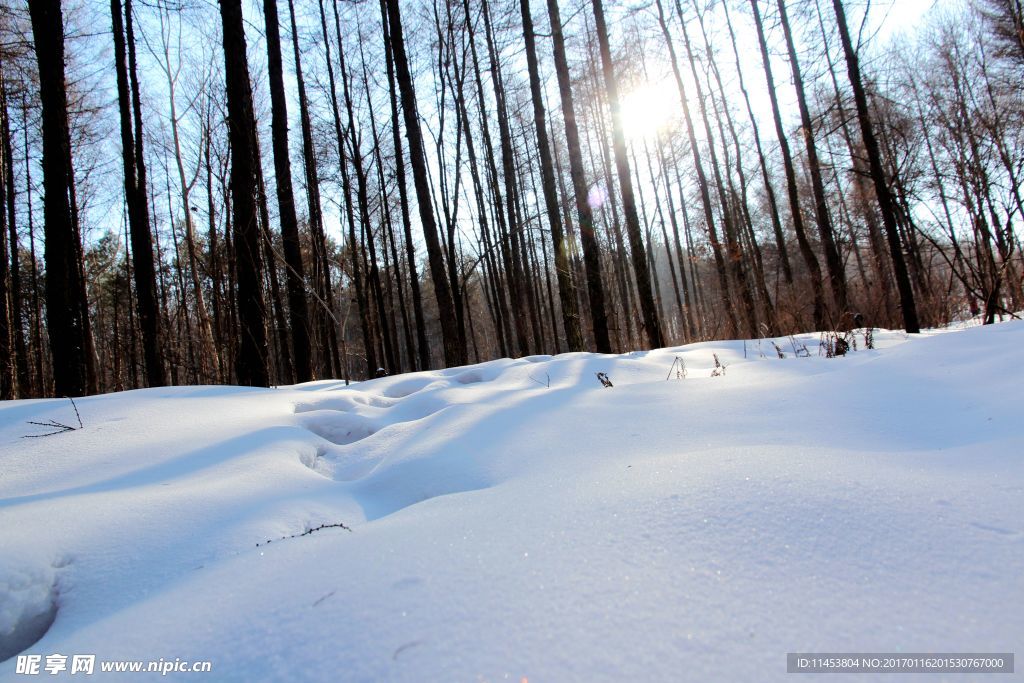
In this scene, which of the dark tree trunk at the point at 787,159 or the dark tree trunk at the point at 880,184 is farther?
the dark tree trunk at the point at 787,159

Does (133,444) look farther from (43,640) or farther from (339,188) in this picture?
A: (339,188)

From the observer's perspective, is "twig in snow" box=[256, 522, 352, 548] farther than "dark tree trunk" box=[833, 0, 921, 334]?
No

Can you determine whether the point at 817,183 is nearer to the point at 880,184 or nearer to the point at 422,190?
the point at 880,184

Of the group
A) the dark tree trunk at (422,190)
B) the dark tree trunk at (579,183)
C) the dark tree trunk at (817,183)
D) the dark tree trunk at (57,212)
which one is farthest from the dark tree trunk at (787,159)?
the dark tree trunk at (57,212)

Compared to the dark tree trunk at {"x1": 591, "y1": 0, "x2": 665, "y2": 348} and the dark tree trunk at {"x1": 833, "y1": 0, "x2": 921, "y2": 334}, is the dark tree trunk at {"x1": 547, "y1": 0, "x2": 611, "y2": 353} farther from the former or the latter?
the dark tree trunk at {"x1": 833, "y1": 0, "x2": 921, "y2": 334}

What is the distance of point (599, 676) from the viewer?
1.36 ft

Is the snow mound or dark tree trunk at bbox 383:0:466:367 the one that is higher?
dark tree trunk at bbox 383:0:466:367

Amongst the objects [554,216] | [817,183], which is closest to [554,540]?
[554,216]

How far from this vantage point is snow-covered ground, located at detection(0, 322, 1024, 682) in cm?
Result: 46

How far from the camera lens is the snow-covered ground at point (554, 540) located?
458 mm

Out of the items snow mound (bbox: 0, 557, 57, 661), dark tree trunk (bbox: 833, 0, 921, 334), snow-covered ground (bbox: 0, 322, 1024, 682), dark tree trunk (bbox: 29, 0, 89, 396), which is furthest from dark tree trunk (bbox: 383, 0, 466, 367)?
dark tree trunk (bbox: 833, 0, 921, 334)

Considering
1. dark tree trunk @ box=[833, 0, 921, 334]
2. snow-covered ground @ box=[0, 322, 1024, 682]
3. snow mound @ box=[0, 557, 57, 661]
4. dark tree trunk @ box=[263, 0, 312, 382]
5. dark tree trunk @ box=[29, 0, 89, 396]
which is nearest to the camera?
snow-covered ground @ box=[0, 322, 1024, 682]

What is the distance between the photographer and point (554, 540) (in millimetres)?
657

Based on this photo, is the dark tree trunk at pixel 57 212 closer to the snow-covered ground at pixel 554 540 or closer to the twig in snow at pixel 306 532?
the snow-covered ground at pixel 554 540
